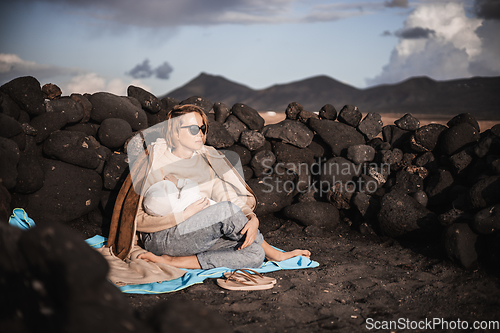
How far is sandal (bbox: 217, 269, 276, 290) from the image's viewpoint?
320 centimetres

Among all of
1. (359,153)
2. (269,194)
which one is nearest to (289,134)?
(269,194)

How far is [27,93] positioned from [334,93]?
131 feet

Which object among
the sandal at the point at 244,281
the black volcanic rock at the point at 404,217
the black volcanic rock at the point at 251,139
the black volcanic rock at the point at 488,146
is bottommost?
the sandal at the point at 244,281

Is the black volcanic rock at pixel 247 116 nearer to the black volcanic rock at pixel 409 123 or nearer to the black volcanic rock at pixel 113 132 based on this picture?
the black volcanic rock at pixel 113 132

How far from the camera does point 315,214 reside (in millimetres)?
5043

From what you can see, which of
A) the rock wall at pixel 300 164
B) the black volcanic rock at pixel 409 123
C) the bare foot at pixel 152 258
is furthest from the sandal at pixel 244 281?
the black volcanic rock at pixel 409 123

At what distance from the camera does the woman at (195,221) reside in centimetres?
345

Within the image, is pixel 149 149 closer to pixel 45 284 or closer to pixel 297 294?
pixel 297 294

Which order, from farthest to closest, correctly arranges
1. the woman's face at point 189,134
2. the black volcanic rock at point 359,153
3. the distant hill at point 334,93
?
the distant hill at point 334,93
the black volcanic rock at point 359,153
the woman's face at point 189,134

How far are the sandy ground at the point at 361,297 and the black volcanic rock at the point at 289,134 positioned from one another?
1.99m

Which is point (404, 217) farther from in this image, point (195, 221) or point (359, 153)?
point (195, 221)

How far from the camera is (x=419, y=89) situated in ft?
129

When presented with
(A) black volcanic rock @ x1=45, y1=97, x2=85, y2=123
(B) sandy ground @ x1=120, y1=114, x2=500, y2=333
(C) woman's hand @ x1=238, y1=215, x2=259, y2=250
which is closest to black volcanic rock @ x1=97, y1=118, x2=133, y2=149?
(A) black volcanic rock @ x1=45, y1=97, x2=85, y2=123

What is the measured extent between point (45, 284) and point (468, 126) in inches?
208
